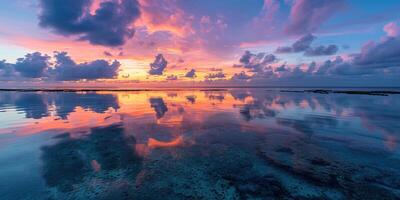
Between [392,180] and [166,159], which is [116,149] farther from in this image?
[392,180]

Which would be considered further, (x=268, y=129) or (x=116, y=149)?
(x=268, y=129)

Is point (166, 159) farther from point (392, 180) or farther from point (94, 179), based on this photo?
point (392, 180)

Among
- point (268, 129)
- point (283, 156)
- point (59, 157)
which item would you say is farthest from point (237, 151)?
point (59, 157)

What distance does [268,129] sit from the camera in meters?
18.6

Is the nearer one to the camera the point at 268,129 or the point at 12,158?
the point at 12,158

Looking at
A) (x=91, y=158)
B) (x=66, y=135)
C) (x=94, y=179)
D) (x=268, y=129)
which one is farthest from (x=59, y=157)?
(x=268, y=129)

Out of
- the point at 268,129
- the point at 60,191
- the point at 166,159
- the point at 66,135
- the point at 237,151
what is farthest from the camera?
the point at 268,129

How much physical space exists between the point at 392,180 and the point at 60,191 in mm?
13436

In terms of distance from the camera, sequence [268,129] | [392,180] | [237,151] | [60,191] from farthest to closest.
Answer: [268,129], [237,151], [392,180], [60,191]

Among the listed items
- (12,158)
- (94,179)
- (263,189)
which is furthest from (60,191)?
(263,189)

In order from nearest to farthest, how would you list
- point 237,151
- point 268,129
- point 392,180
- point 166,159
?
point 392,180 < point 166,159 < point 237,151 < point 268,129

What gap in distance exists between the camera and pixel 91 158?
38.3 feet

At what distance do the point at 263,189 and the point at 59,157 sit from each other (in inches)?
417

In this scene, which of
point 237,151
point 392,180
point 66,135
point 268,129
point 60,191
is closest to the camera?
point 60,191
